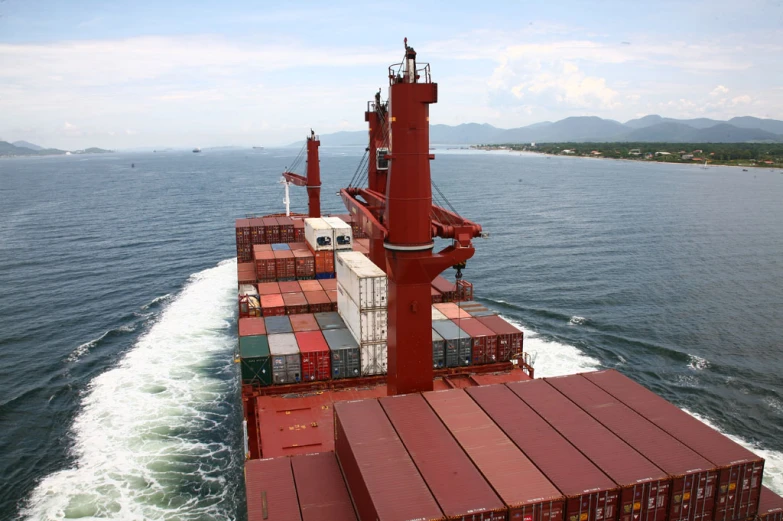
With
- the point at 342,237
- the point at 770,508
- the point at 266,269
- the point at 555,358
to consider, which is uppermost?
the point at 342,237

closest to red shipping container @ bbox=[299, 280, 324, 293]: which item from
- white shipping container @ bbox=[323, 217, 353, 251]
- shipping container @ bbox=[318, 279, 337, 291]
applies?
shipping container @ bbox=[318, 279, 337, 291]

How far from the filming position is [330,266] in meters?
45.8

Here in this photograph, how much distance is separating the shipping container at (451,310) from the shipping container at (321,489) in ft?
54.6

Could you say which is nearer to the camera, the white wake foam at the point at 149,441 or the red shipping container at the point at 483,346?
the white wake foam at the point at 149,441

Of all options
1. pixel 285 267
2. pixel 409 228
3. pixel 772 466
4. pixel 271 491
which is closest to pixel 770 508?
pixel 772 466

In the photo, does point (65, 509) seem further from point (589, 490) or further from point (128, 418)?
point (589, 490)

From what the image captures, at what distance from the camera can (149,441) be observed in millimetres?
31312

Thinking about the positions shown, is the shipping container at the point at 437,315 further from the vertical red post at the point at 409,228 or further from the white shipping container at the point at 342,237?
the white shipping container at the point at 342,237

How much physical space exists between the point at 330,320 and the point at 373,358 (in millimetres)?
6057

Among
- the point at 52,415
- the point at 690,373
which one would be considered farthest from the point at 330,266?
the point at 690,373

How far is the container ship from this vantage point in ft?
52.2

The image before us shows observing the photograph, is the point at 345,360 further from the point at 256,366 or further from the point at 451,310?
the point at 451,310

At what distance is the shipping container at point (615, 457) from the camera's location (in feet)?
51.9

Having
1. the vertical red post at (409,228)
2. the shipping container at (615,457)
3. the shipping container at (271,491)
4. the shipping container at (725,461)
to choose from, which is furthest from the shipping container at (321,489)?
the shipping container at (725,461)
